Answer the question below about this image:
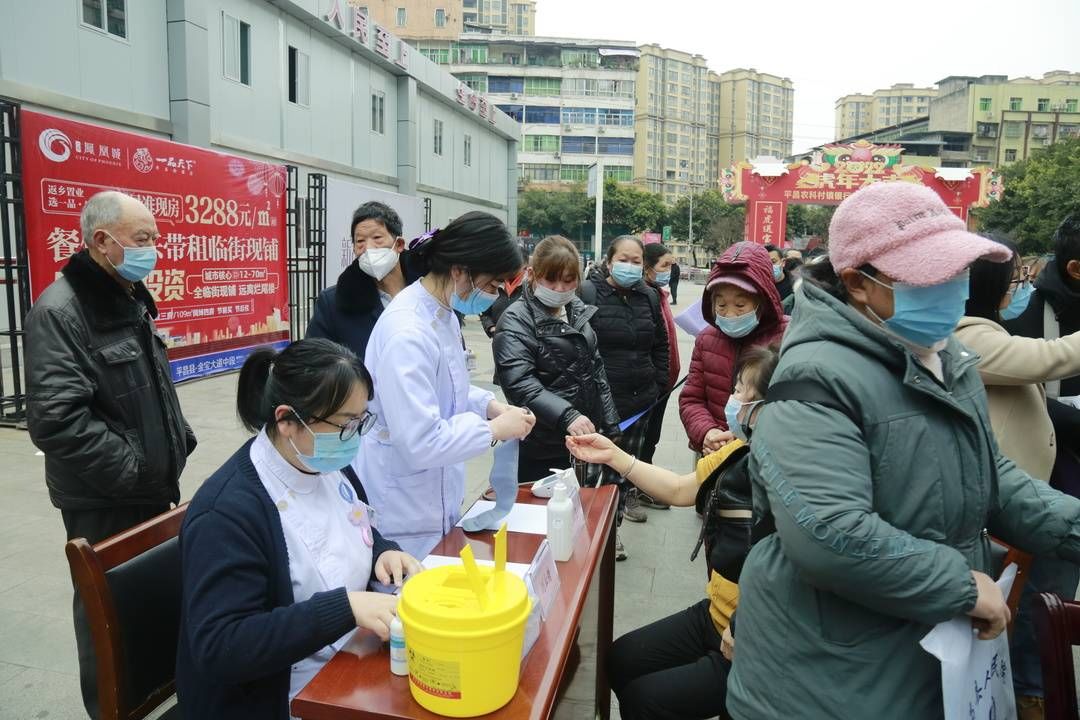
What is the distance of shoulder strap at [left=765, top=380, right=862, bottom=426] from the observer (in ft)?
3.64

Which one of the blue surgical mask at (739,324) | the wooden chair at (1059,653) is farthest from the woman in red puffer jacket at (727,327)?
the wooden chair at (1059,653)

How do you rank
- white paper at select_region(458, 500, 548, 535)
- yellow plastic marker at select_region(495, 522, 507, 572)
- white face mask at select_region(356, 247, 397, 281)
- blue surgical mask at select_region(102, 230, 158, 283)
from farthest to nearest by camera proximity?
white face mask at select_region(356, 247, 397, 281) < blue surgical mask at select_region(102, 230, 158, 283) < white paper at select_region(458, 500, 548, 535) < yellow plastic marker at select_region(495, 522, 507, 572)

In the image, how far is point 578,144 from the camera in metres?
57.3

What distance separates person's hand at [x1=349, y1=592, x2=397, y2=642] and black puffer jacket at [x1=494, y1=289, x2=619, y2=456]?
1.44 meters

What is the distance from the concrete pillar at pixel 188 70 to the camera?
920cm

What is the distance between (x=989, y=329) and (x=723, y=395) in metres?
1.09

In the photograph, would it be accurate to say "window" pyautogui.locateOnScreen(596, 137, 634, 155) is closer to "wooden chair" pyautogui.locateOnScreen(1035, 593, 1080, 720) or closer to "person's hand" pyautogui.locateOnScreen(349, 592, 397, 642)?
"wooden chair" pyautogui.locateOnScreen(1035, 593, 1080, 720)

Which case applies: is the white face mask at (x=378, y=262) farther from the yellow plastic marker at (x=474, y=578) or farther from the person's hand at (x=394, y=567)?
the yellow plastic marker at (x=474, y=578)

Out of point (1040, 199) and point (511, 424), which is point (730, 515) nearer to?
point (511, 424)

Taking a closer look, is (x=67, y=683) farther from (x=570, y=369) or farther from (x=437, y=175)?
(x=437, y=175)

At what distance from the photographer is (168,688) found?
63.4 inches

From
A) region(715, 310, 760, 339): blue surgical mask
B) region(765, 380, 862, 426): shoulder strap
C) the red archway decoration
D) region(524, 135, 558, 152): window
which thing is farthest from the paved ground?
region(524, 135, 558, 152): window

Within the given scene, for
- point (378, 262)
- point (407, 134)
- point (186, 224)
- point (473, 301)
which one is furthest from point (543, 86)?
point (473, 301)

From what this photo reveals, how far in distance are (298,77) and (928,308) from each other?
1277 cm
